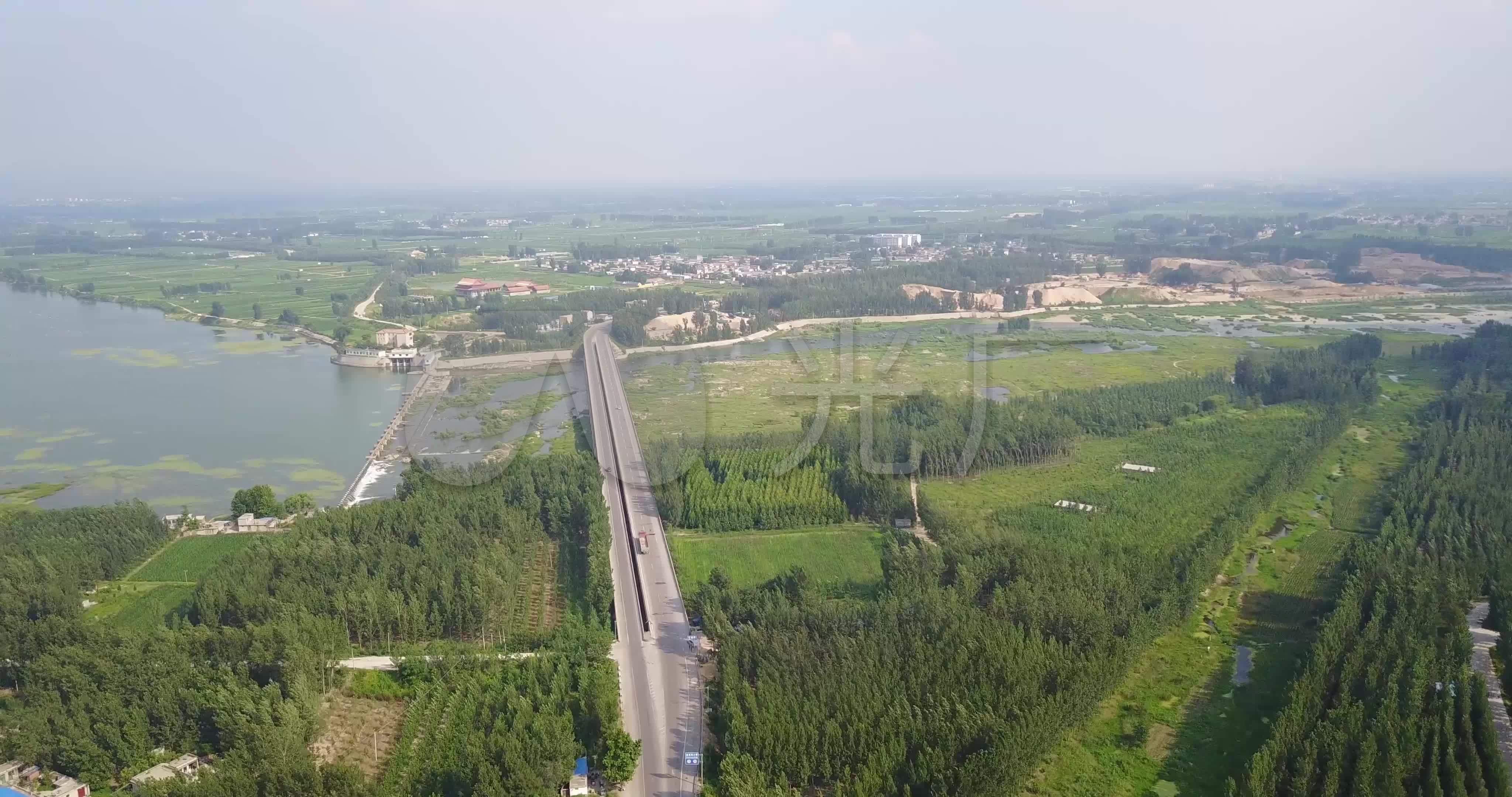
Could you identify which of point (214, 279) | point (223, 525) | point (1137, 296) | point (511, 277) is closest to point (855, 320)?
point (1137, 296)

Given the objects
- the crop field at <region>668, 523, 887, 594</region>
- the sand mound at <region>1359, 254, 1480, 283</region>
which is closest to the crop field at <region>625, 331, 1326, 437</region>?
the crop field at <region>668, 523, 887, 594</region>

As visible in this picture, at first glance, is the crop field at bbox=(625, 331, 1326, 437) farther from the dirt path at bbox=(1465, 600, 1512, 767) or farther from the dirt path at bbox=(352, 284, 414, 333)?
the dirt path at bbox=(1465, 600, 1512, 767)

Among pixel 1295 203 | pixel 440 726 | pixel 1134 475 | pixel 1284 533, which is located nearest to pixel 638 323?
pixel 1134 475

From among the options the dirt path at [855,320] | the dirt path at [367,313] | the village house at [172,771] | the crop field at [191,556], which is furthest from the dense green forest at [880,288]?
the village house at [172,771]

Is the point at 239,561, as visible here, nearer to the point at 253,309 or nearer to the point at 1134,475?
the point at 1134,475

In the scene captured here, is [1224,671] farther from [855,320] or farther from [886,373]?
[855,320]

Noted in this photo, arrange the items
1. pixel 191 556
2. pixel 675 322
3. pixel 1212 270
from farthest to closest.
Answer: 1. pixel 1212 270
2. pixel 675 322
3. pixel 191 556
